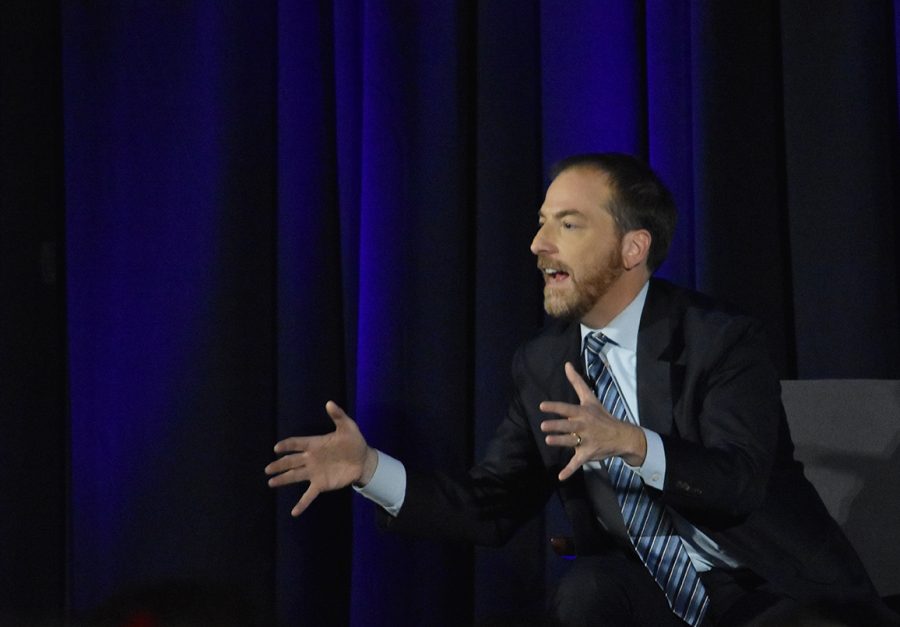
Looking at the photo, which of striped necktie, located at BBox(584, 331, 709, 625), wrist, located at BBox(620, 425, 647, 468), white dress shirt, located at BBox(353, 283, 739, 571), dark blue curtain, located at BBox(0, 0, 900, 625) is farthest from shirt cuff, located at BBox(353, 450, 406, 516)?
dark blue curtain, located at BBox(0, 0, 900, 625)

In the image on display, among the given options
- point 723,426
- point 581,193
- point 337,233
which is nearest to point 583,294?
point 581,193

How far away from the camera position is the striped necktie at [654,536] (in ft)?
5.68

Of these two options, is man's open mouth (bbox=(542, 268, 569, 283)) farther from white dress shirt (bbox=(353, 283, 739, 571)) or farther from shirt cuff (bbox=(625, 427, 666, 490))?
shirt cuff (bbox=(625, 427, 666, 490))

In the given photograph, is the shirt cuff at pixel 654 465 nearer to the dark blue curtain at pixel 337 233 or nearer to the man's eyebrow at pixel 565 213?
the man's eyebrow at pixel 565 213

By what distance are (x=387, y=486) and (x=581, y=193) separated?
0.62 meters

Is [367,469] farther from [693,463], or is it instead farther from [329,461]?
[693,463]

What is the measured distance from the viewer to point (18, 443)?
2613mm

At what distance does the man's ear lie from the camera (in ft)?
6.56

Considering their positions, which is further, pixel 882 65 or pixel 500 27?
pixel 500 27

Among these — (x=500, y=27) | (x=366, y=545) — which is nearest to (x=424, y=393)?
(x=366, y=545)

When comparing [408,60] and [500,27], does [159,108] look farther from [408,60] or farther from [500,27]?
[500,27]

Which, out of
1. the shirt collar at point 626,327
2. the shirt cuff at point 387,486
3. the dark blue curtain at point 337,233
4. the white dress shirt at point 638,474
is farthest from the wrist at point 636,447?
the dark blue curtain at point 337,233

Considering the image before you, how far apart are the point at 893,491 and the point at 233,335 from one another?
4.75ft

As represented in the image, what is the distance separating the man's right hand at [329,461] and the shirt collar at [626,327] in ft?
1.41
